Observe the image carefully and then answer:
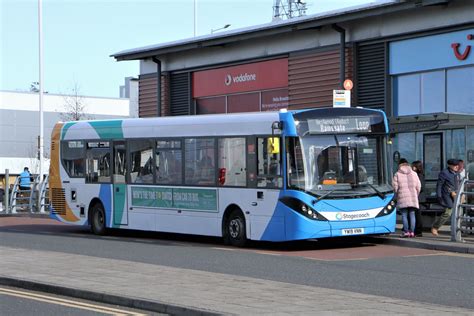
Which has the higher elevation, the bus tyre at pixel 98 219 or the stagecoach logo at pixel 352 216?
the stagecoach logo at pixel 352 216

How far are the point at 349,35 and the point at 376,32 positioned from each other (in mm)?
1073

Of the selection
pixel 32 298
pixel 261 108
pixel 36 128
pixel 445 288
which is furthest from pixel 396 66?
pixel 36 128

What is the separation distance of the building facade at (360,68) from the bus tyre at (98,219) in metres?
7.52

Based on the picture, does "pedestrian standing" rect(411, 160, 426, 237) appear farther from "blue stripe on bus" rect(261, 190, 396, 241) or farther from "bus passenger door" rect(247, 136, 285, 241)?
"bus passenger door" rect(247, 136, 285, 241)

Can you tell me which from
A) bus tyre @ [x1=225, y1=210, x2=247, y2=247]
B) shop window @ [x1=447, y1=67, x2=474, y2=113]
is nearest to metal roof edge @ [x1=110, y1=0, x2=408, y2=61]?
shop window @ [x1=447, y1=67, x2=474, y2=113]

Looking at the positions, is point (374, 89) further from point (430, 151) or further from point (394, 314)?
point (394, 314)

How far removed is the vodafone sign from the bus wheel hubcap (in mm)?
11115

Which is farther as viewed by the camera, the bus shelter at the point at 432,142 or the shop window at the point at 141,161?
the shop window at the point at 141,161

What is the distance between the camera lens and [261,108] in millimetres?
31797

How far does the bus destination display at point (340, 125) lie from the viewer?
61.9 ft

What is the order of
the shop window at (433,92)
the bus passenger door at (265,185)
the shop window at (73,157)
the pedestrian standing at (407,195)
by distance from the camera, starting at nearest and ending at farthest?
1. the bus passenger door at (265,185)
2. the pedestrian standing at (407,195)
3. the shop window at (73,157)
4. the shop window at (433,92)

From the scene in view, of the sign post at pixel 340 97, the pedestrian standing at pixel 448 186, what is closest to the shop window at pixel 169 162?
the sign post at pixel 340 97

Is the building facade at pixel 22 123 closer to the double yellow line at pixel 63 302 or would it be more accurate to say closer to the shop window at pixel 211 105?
the shop window at pixel 211 105

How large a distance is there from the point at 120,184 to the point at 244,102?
1026 centimetres
